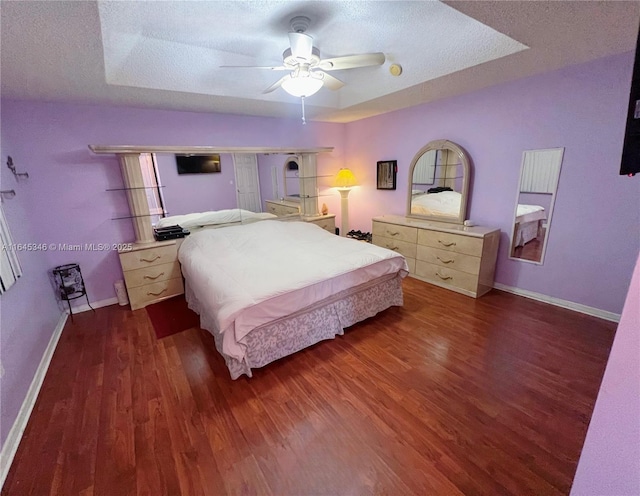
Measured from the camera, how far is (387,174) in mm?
4184

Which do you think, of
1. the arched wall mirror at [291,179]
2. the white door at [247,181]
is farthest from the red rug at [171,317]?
the arched wall mirror at [291,179]

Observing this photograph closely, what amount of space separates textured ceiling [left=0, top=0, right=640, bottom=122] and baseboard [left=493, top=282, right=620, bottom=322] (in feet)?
7.07

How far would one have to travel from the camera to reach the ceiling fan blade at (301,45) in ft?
5.90

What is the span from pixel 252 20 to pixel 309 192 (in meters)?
2.35

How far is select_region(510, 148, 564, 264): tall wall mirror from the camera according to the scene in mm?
2623

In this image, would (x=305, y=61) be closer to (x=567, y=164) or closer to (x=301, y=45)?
(x=301, y=45)

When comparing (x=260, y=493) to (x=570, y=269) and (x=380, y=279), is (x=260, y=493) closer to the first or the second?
(x=380, y=279)

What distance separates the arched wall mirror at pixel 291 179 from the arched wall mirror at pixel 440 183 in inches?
64.5

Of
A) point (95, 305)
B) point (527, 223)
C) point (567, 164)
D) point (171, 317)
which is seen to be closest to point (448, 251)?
point (527, 223)

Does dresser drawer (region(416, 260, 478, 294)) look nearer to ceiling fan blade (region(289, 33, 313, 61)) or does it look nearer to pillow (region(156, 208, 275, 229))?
pillow (region(156, 208, 275, 229))

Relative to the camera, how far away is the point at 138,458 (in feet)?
4.71

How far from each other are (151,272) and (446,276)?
340 centimetres

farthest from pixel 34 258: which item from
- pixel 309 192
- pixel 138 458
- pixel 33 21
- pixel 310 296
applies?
pixel 309 192

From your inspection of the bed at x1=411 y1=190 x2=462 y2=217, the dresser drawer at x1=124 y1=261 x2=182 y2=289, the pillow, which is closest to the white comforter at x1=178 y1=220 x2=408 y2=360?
the dresser drawer at x1=124 y1=261 x2=182 y2=289
